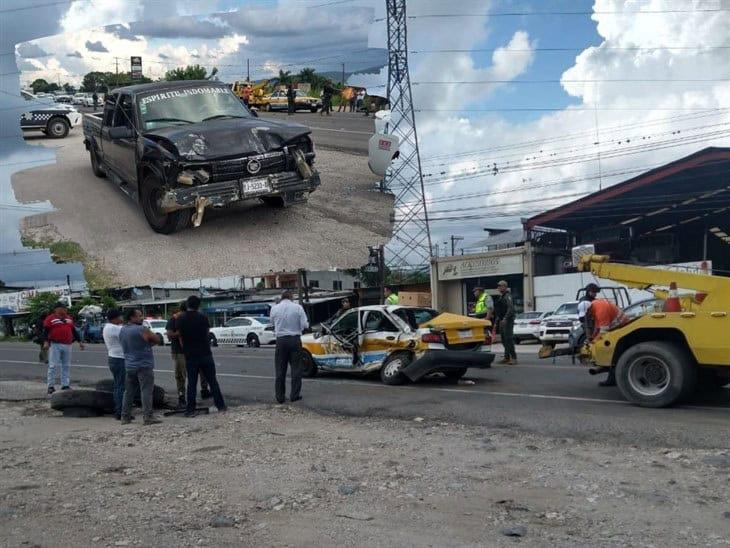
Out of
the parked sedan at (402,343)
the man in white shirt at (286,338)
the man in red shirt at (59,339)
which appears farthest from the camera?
the man in red shirt at (59,339)

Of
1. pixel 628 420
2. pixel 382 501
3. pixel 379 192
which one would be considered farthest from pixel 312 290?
pixel 382 501

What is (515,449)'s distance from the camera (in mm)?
7500

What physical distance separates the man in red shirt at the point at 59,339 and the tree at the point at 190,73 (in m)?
4.28

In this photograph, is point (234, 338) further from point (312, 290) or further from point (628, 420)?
point (628, 420)

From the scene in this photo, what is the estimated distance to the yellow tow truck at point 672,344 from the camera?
29.8ft

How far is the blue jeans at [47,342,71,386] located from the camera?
512 inches

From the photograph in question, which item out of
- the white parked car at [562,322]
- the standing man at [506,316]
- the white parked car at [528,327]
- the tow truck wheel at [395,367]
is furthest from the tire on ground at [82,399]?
the white parked car at [528,327]

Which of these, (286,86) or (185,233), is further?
(286,86)

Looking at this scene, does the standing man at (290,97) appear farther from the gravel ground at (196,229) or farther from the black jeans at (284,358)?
the black jeans at (284,358)

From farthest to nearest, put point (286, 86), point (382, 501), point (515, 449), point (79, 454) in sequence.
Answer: point (286, 86) < point (79, 454) < point (515, 449) < point (382, 501)

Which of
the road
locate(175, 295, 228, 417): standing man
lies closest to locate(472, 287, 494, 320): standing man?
the road

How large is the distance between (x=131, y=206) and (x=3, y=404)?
411 cm

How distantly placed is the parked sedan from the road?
3.07 m

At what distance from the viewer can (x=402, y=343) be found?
496 inches
